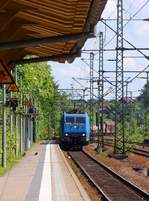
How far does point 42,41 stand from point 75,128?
156 feet

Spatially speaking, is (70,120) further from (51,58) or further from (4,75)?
(4,75)

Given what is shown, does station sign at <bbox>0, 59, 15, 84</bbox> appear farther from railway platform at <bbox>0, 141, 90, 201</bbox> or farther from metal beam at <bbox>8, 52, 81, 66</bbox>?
railway platform at <bbox>0, 141, 90, 201</bbox>

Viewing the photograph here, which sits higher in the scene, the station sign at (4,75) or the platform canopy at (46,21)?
the platform canopy at (46,21)

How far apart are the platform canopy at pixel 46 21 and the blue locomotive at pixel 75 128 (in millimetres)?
44932

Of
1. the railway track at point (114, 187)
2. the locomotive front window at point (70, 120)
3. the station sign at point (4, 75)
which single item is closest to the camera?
the station sign at point (4, 75)

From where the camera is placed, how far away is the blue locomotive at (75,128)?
57.1 m

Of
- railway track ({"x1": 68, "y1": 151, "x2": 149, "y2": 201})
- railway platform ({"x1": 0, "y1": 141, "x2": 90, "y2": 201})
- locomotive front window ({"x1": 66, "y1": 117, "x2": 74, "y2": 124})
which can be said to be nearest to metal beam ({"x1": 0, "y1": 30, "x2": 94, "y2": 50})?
railway platform ({"x1": 0, "y1": 141, "x2": 90, "y2": 201})

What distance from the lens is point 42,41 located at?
980cm

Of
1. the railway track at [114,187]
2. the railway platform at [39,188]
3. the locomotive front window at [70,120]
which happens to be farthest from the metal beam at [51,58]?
the locomotive front window at [70,120]

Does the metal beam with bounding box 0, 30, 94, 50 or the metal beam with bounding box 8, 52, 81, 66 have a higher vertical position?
the metal beam with bounding box 8, 52, 81, 66

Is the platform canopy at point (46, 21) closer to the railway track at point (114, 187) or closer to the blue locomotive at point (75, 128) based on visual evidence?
the railway track at point (114, 187)

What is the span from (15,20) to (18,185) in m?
11.2

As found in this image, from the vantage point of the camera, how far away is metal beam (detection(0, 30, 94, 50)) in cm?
953

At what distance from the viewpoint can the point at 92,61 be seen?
7312 centimetres
